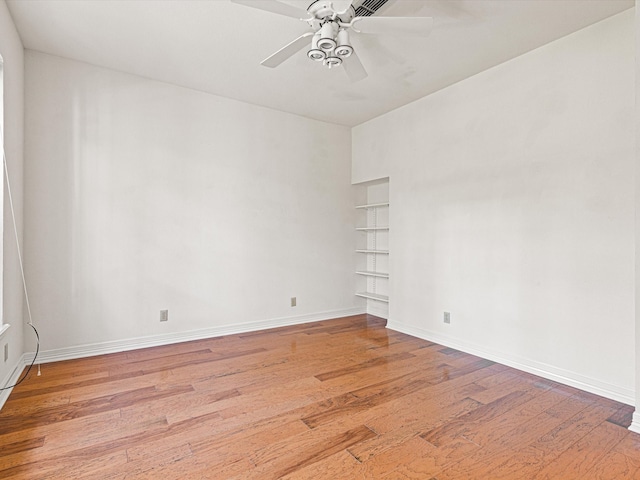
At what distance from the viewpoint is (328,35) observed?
2.26 meters

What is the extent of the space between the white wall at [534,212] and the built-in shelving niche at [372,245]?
0.78m

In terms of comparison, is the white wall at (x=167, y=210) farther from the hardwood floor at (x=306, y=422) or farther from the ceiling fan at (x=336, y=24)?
the ceiling fan at (x=336, y=24)

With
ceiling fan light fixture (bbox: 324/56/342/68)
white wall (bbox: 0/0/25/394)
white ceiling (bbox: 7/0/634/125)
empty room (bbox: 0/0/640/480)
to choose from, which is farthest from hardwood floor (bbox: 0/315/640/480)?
white ceiling (bbox: 7/0/634/125)

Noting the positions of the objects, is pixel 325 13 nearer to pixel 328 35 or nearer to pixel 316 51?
pixel 328 35

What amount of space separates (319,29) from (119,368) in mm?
3152

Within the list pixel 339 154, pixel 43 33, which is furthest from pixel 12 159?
pixel 339 154

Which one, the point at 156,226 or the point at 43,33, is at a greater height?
the point at 43,33

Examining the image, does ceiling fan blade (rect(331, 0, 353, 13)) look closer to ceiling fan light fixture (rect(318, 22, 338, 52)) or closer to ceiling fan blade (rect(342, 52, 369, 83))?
ceiling fan light fixture (rect(318, 22, 338, 52))

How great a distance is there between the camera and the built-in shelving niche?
→ 5.12 metres

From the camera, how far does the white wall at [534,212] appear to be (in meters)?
2.59

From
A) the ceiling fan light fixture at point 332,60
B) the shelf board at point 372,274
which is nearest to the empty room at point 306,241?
the ceiling fan light fixture at point 332,60

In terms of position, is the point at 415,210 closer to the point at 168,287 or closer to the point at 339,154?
the point at 339,154

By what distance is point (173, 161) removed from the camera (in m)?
3.88

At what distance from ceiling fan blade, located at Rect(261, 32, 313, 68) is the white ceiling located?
0.99 feet
